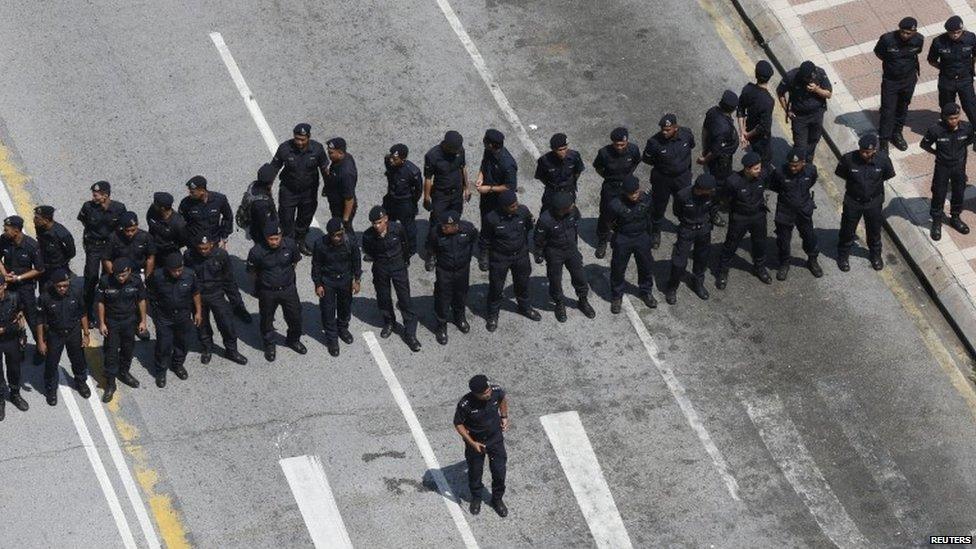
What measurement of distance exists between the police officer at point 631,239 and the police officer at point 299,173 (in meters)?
3.47

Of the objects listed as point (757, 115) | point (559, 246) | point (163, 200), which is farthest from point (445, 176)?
point (757, 115)

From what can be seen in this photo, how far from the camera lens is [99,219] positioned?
22.3 m

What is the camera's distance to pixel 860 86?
85.5ft

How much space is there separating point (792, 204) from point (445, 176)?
4.00m

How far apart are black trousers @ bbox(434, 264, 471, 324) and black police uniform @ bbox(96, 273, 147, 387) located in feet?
10.6

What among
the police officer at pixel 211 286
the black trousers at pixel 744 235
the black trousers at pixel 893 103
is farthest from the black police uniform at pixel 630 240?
the police officer at pixel 211 286

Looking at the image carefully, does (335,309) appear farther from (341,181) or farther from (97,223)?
(97,223)

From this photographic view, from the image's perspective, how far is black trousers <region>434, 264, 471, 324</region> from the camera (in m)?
22.3

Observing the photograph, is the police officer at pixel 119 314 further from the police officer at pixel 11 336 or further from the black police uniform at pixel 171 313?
the police officer at pixel 11 336

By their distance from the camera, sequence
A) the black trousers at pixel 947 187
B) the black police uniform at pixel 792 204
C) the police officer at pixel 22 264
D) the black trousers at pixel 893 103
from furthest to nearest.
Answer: the black trousers at pixel 893 103, the black trousers at pixel 947 187, the black police uniform at pixel 792 204, the police officer at pixel 22 264

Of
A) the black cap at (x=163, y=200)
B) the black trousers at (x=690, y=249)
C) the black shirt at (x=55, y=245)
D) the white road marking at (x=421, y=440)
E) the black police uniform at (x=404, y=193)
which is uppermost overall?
the black cap at (x=163, y=200)

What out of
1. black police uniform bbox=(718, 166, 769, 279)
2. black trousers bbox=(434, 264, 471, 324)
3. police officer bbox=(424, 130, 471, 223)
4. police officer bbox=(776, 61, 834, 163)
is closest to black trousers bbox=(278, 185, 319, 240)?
police officer bbox=(424, 130, 471, 223)

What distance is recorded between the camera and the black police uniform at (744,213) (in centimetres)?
2297

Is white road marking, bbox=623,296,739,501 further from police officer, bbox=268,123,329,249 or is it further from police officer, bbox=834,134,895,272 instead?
police officer, bbox=268,123,329,249
